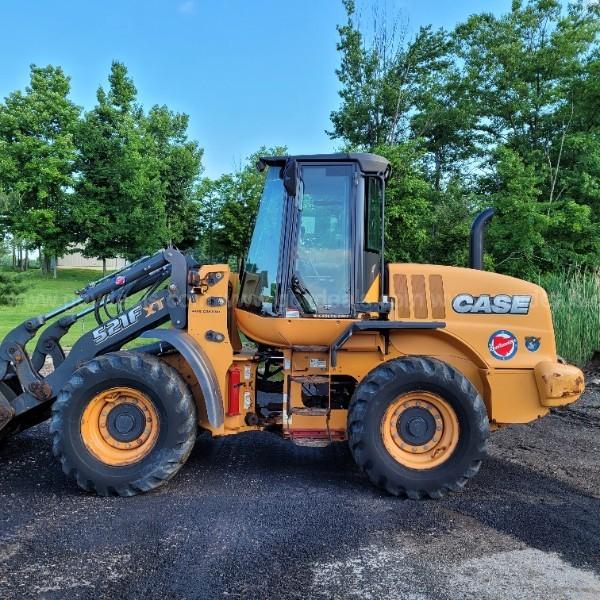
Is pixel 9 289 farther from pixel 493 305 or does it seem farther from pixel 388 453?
pixel 493 305

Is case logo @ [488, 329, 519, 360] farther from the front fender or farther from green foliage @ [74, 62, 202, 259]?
green foliage @ [74, 62, 202, 259]

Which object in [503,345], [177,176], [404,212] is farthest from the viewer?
[177,176]

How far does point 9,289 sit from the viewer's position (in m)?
17.9

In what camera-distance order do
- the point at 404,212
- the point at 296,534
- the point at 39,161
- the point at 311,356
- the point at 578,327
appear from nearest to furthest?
the point at 296,534 < the point at 311,356 < the point at 578,327 < the point at 404,212 < the point at 39,161

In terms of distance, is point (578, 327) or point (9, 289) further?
point (9, 289)

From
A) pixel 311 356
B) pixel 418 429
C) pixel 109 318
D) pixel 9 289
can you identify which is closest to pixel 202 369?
pixel 311 356

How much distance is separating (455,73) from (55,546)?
23.1 meters

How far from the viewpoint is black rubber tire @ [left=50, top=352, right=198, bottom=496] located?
4602mm

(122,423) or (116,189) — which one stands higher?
(116,189)

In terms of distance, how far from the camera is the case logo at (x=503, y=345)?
4.98 meters

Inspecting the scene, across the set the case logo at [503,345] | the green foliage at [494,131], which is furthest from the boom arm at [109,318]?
the green foliage at [494,131]

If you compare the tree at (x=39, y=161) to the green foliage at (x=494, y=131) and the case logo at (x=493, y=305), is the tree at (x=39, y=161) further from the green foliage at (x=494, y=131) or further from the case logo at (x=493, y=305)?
the case logo at (x=493, y=305)

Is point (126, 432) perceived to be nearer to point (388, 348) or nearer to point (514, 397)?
point (388, 348)

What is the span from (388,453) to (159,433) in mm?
1860
